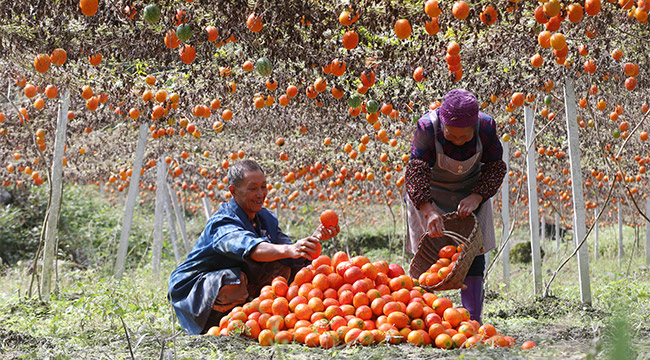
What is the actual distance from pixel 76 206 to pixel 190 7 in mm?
14276

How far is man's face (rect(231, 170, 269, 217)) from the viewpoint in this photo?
3.83 meters

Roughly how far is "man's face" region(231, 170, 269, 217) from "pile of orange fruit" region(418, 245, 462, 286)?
1.13 metres

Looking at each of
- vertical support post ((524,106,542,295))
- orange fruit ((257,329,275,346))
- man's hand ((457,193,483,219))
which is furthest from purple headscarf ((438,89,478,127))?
vertical support post ((524,106,542,295))

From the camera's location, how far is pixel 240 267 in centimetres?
379

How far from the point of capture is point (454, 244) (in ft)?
12.7

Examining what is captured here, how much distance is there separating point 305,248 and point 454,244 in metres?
1.16

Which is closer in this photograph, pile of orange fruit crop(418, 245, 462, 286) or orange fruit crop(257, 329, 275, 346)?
orange fruit crop(257, 329, 275, 346)

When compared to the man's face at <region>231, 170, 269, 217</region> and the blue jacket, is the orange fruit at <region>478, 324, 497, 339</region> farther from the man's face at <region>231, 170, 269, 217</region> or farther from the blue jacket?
the man's face at <region>231, 170, 269, 217</region>

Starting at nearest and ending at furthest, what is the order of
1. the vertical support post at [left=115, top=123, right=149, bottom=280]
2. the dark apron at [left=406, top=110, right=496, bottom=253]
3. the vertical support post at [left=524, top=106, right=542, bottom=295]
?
1. the dark apron at [left=406, top=110, right=496, bottom=253]
2. the vertical support post at [left=524, top=106, right=542, bottom=295]
3. the vertical support post at [left=115, top=123, right=149, bottom=280]

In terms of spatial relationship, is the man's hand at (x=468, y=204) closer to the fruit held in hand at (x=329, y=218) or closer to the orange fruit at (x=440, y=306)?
the orange fruit at (x=440, y=306)

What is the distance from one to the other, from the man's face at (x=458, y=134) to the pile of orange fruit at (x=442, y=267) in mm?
627

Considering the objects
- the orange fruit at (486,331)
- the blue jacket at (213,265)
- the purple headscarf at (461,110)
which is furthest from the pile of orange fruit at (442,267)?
the blue jacket at (213,265)

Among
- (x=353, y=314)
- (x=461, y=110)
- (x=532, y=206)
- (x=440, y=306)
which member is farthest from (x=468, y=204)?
(x=532, y=206)

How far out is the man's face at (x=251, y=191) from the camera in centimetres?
383
